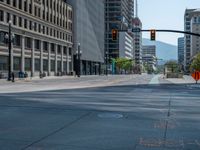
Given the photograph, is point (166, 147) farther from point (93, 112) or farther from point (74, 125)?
point (93, 112)

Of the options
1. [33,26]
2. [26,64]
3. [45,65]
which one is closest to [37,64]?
[45,65]

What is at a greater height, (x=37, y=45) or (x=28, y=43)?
(x=28, y=43)

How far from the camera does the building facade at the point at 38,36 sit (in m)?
77.4

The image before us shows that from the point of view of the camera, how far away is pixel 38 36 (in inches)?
3637

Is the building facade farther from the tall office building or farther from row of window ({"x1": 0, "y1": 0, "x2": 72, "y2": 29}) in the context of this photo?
the tall office building

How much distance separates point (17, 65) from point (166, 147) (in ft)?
250

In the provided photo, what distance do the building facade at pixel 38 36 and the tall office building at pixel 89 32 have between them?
4764mm

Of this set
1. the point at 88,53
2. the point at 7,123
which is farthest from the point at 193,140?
the point at 88,53

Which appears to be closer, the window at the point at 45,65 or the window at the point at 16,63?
the window at the point at 16,63

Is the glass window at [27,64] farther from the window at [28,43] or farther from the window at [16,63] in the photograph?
the window at [16,63]

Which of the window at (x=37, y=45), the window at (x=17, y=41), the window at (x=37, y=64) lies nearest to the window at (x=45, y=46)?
the window at (x=37, y=45)

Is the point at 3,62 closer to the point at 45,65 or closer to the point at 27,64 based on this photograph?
the point at 27,64

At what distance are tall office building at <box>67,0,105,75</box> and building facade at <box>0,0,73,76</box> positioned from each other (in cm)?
476

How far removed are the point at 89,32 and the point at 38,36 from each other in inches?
2054
